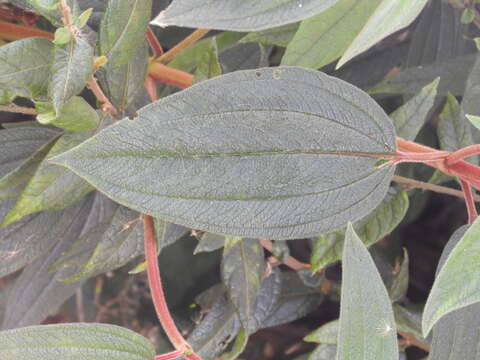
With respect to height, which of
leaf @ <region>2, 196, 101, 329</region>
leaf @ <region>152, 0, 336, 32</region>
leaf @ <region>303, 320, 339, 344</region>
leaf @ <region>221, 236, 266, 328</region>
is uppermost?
leaf @ <region>152, 0, 336, 32</region>

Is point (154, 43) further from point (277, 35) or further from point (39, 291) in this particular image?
point (39, 291)

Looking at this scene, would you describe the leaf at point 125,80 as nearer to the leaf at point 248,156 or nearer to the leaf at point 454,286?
the leaf at point 248,156

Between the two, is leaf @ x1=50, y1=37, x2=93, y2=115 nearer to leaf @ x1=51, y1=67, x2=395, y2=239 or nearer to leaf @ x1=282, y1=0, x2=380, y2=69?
leaf @ x1=51, y1=67, x2=395, y2=239

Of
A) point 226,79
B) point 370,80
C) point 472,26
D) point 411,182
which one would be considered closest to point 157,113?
point 226,79

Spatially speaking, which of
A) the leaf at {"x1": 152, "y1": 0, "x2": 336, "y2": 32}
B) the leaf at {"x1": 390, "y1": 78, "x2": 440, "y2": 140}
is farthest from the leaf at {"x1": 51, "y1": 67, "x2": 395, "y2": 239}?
the leaf at {"x1": 390, "y1": 78, "x2": 440, "y2": 140}

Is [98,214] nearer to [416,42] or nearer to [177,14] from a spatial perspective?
[177,14]

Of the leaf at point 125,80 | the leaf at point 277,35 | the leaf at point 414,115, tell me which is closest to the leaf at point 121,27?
the leaf at point 125,80
